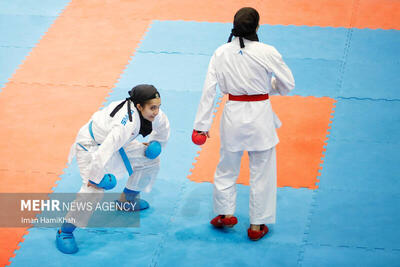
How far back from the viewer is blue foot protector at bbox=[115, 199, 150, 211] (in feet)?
20.0

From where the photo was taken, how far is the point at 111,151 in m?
5.13

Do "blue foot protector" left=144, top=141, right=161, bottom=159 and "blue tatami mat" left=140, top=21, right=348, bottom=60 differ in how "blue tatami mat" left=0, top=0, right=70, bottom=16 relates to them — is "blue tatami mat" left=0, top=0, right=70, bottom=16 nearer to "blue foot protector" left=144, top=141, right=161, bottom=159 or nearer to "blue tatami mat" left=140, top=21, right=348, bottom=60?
"blue tatami mat" left=140, top=21, right=348, bottom=60

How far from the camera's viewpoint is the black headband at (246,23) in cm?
501

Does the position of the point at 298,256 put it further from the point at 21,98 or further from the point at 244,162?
the point at 21,98

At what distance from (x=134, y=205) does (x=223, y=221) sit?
960mm

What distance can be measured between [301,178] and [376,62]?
299 centimetres

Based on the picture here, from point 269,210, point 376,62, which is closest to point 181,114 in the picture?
point 269,210

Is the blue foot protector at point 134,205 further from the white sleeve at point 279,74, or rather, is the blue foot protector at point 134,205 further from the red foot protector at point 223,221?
the white sleeve at point 279,74

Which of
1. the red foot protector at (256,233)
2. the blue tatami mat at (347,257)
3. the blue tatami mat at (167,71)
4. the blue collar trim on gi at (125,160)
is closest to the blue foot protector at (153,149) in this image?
the blue collar trim on gi at (125,160)

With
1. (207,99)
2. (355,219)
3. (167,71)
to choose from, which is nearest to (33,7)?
(167,71)

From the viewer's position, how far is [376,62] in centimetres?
866

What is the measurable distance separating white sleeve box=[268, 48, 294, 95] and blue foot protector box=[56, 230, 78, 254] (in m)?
2.32

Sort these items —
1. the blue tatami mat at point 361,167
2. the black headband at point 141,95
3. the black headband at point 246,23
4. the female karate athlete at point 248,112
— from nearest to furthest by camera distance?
the black headband at point 246,23 < the female karate athlete at point 248,112 < the black headband at point 141,95 < the blue tatami mat at point 361,167
